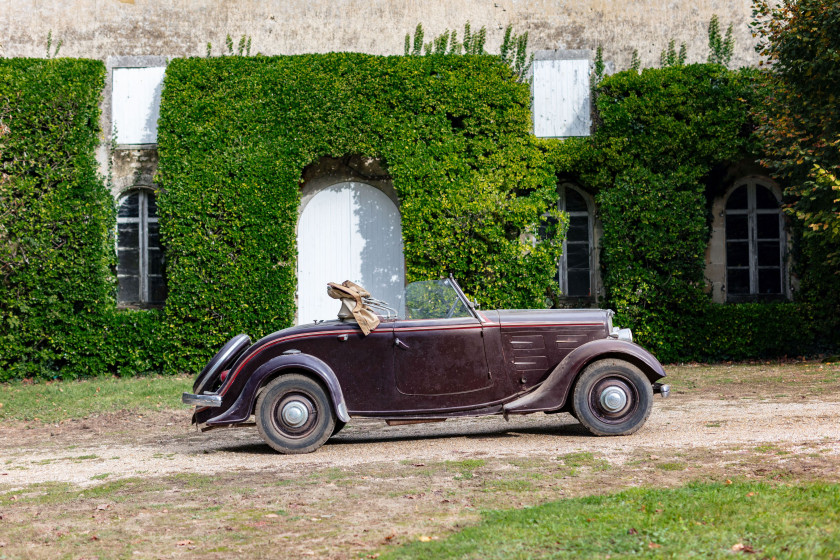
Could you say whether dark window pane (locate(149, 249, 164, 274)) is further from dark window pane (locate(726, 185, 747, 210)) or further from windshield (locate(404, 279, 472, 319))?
dark window pane (locate(726, 185, 747, 210))

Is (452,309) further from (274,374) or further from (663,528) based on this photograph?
(663,528)

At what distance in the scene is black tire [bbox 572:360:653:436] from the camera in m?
7.77

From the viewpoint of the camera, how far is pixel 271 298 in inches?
579

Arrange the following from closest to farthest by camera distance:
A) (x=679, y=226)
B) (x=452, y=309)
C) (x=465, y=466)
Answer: (x=465, y=466)
(x=452, y=309)
(x=679, y=226)

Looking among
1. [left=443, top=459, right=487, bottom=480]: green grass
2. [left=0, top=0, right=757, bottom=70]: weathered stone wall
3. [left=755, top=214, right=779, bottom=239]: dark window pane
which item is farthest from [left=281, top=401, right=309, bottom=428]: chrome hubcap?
[left=755, top=214, right=779, bottom=239]: dark window pane

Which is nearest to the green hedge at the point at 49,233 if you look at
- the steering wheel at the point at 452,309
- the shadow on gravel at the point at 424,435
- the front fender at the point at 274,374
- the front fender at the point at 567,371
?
the shadow on gravel at the point at 424,435

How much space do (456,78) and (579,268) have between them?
417 cm

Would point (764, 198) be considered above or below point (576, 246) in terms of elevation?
above

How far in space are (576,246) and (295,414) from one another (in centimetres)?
931

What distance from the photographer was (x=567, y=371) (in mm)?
7758

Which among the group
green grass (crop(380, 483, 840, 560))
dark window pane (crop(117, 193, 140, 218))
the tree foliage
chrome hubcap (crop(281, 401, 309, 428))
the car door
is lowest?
green grass (crop(380, 483, 840, 560))

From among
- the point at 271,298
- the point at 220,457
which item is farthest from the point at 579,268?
the point at 220,457

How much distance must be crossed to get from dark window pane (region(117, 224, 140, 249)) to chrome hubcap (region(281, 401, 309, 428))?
9357 millimetres

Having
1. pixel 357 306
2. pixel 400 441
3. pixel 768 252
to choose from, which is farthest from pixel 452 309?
pixel 768 252
